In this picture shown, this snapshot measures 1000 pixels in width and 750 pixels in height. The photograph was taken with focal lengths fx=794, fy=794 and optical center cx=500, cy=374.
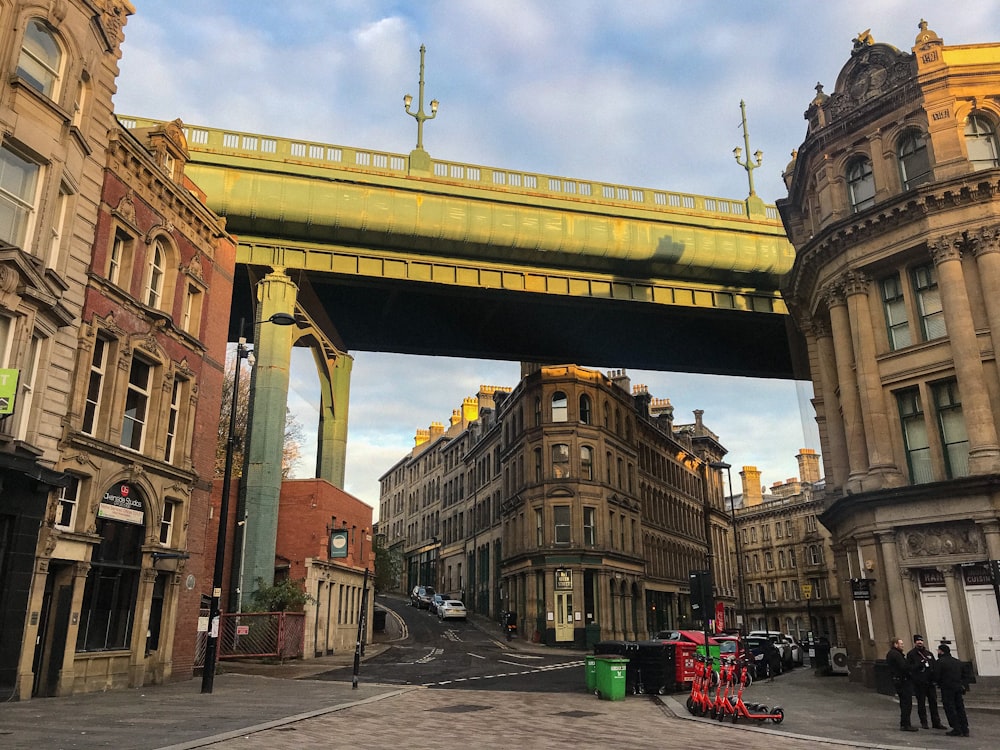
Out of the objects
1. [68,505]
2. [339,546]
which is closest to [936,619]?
[339,546]

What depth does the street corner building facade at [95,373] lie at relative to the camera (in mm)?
16984

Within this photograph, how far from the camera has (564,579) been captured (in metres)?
50.6

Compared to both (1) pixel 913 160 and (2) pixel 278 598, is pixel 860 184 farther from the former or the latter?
(2) pixel 278 598

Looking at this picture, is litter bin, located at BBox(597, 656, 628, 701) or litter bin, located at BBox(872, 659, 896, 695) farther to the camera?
litter bin, located at BBox(872, 659, 896, 695)

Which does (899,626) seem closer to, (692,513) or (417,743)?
(417,743)

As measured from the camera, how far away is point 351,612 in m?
42.1

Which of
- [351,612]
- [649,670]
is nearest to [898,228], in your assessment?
[649,670]

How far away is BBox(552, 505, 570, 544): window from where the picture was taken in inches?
2046

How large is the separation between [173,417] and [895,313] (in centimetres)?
2349

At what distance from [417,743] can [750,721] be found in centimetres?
759

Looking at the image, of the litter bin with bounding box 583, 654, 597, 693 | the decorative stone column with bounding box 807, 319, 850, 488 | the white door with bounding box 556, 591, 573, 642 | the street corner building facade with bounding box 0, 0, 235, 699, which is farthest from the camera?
the white door with bounding box 556, 591, 573, 642

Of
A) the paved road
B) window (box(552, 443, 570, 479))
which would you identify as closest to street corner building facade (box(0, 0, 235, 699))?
the paved road

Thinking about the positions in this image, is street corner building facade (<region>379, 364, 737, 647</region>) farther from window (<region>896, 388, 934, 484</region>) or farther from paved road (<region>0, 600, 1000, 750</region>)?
paved road (<region>0, 600, 1000, 750</region>)

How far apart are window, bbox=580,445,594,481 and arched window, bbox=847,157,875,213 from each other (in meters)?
28.8
